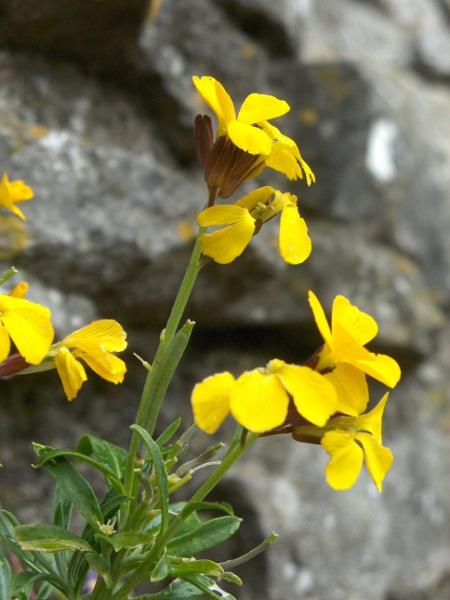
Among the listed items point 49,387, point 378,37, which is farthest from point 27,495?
point 378,37

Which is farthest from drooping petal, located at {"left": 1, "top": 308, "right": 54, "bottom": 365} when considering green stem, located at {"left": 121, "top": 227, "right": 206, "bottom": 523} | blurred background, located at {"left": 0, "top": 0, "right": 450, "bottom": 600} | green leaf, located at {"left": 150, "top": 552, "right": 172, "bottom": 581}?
blurred background, located at {"left": 0, "top": 0, "right": 450, "bottom": 600}

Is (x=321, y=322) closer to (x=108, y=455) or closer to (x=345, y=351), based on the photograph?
(x=345, y=351)

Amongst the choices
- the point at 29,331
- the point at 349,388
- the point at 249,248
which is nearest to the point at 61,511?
the point at 29,331

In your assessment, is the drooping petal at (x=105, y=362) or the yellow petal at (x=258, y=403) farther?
the drooping petal at (x=105, y=362)

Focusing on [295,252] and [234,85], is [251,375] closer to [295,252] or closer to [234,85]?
[295,252]

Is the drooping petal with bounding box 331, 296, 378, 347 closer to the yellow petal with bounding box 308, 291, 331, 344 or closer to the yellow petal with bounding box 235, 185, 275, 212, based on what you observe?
the yellow petal with bounding box 308, 291, 331, 344

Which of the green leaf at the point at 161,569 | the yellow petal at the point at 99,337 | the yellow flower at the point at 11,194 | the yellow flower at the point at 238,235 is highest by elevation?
the yellow flower at the point at 238,235

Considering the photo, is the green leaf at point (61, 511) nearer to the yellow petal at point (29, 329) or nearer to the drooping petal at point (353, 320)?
the yellow petal at point (29, 329)

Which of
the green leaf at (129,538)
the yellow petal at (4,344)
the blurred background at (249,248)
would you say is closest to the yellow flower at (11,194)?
the yellow petal at (4,344)
